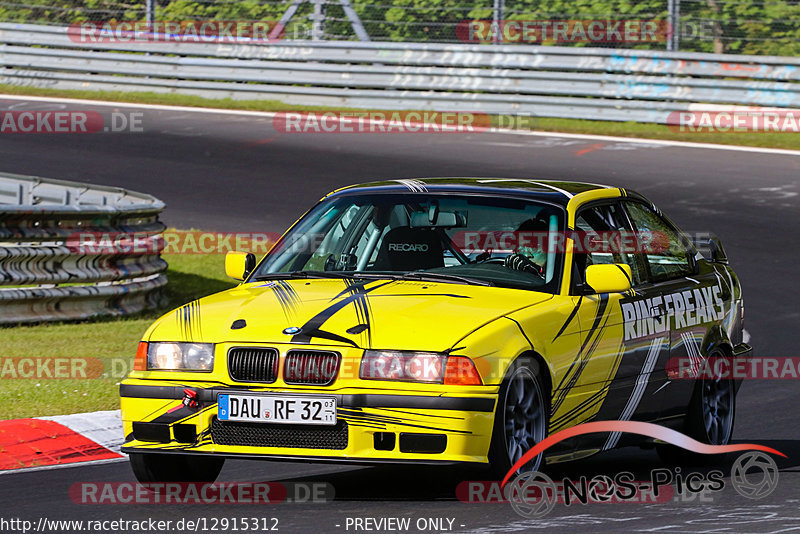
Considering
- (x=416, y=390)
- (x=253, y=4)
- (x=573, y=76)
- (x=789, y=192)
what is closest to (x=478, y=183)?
(x=416, y=390)

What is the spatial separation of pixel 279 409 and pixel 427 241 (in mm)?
1664

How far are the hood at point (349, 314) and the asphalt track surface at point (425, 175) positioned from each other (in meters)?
0.70

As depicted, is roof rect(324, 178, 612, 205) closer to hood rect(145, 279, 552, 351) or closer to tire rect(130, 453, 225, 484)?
hood rect(145, 279, 552, 351)

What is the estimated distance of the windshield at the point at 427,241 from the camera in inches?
294

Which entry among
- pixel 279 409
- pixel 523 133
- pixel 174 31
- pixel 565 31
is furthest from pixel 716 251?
pixel 174 31

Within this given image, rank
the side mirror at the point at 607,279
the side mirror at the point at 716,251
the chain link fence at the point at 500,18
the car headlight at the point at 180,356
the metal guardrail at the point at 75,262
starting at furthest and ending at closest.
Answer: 1. the chain link fence at the point at 500,18
2. the metal guardrail at the point at 75,262
3. the side mirror at the point at 716,251
4. the side mirror at the point at 607,279
5. the car headlight at the point at 180,356

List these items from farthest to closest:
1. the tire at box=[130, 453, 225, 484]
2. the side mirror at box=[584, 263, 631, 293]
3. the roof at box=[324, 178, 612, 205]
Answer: the roof at box=[324, 178, 612, 205] < the side mirror at box=[584, 263, 631, 293] < the tire at box=[130, 453, 225, 484]

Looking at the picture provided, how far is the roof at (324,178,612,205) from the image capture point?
783cm

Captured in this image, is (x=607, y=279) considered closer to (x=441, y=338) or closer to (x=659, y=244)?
(x=441, y=338)

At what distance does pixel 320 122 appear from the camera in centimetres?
2400

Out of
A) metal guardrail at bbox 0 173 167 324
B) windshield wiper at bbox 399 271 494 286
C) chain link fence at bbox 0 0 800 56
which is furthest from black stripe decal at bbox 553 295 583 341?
chain link fence at bbox 0 0 800 56

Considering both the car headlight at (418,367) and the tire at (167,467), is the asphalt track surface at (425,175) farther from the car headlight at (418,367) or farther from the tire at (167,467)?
the car headlight at (418,367)

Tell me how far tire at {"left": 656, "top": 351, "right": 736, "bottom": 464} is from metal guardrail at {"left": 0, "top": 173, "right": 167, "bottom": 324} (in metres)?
5.98

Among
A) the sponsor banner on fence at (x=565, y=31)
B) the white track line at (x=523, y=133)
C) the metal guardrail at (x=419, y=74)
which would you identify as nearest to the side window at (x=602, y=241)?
the white track line at (x=523, y=133)
